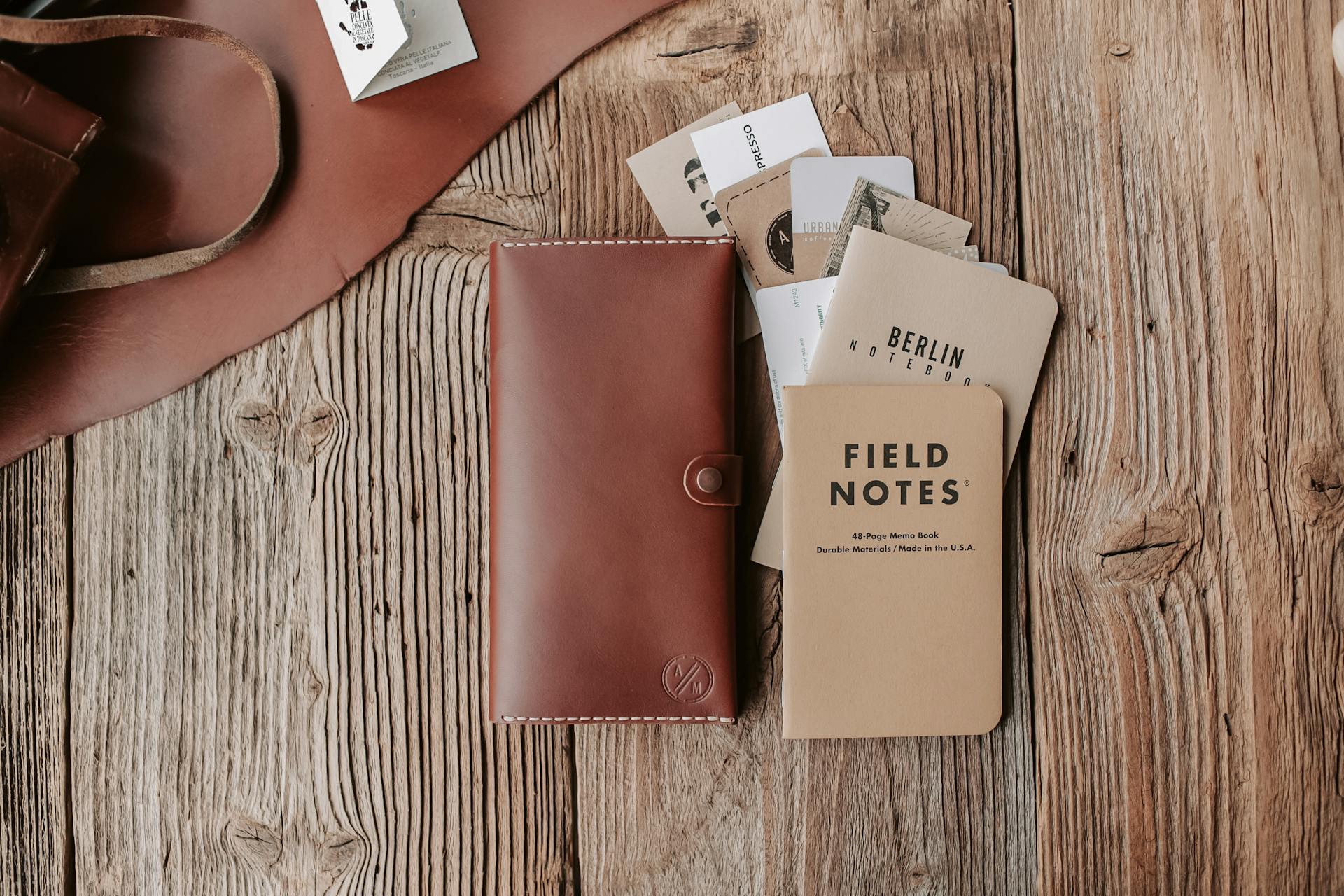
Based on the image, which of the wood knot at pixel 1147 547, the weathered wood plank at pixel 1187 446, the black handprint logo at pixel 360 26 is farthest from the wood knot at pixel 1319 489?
the black handprint logo at pixel 360 26

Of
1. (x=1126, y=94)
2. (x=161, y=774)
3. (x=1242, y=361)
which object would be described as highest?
(x=1126, y=94)

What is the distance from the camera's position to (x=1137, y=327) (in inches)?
40.4

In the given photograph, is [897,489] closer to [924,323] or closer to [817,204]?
[924,323]

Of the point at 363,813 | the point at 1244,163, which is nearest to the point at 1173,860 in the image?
the point at 1244,163

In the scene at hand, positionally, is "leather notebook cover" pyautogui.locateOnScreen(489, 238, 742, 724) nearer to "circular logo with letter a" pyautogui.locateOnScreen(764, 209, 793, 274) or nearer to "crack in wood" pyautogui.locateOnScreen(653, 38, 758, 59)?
"circular logo with letter a" pyautogui.locateOnScreen(764, 209, 793, 274)

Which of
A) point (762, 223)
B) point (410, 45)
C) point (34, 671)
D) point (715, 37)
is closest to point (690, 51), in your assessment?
point (715, 37)

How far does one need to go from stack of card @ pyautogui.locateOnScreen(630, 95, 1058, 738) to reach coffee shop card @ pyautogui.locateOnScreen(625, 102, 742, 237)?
0.12m

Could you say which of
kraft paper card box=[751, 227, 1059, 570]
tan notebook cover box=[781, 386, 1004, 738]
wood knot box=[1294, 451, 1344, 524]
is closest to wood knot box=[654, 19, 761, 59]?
kraft paper card box=[751, 227, 1059, 570]

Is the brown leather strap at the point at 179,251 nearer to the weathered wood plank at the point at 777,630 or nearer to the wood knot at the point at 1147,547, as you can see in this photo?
the weathered wood plank at the point at 777,630

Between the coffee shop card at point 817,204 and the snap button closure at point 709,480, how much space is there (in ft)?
1.01

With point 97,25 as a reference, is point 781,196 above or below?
below

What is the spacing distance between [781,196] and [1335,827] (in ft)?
3.78

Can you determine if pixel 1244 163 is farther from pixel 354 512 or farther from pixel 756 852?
pixel 354 512

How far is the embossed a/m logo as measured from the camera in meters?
0.96
